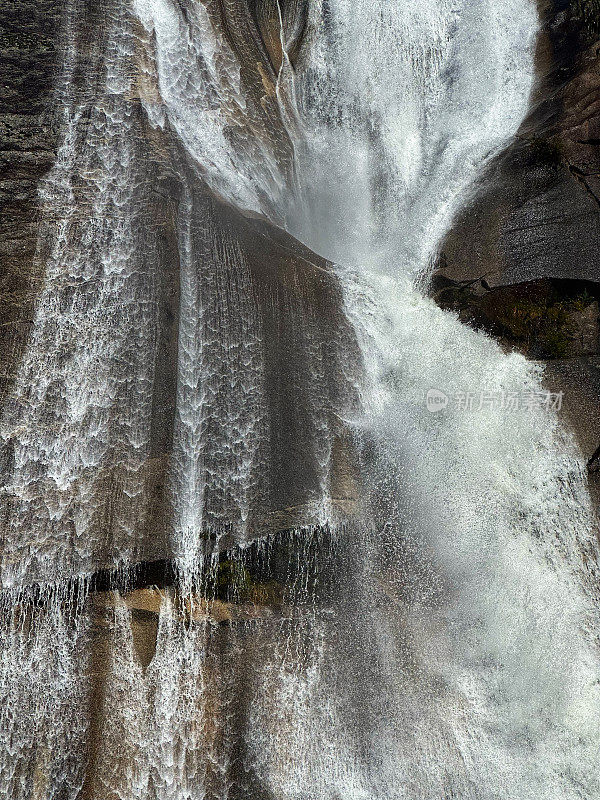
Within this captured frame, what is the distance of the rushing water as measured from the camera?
17.4ft

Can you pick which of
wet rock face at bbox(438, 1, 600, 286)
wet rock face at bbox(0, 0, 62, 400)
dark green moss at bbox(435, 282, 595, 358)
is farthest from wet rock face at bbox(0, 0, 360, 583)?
wet rock face at bbox(438, 1, 600, 286)

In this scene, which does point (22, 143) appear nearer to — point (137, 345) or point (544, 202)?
point (137, 345)

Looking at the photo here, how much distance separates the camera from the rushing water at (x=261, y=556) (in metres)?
5.30

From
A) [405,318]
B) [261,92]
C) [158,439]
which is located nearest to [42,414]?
[158,439]

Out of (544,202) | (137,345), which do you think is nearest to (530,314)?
(544,202)

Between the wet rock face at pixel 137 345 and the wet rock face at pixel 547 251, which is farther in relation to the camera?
the wet rock face at pixel 547 251

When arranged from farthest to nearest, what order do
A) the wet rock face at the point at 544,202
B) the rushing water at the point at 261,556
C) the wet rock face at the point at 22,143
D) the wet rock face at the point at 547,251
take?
the wet rock face at the point at 544,202 < the wet rock face at the point at 547,251 < the wet rock face at the point at 22,143 < the rushing water at the point at 261,556

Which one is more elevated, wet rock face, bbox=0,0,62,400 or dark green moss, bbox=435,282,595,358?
wet rock face, bbox=0,0,62,400

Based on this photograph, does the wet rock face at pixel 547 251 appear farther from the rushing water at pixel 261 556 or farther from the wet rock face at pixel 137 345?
the wet rock face at pixel 137 345

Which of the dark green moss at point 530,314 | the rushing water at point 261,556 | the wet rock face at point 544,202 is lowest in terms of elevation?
the rushing water at point 261,556

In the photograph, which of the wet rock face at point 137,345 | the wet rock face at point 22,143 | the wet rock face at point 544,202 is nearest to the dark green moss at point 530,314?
the wet rock face at point 544,202

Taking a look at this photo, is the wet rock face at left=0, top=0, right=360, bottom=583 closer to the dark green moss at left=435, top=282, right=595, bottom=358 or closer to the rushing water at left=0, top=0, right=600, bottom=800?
the rushing water at left=0, top=0, right=600, bottom=800

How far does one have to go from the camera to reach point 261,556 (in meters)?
5.42

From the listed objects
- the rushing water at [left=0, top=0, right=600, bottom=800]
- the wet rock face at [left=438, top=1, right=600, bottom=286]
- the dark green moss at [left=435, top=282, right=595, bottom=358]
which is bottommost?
the rushing water at [left=0, top=0, right=600, bottom=800]
